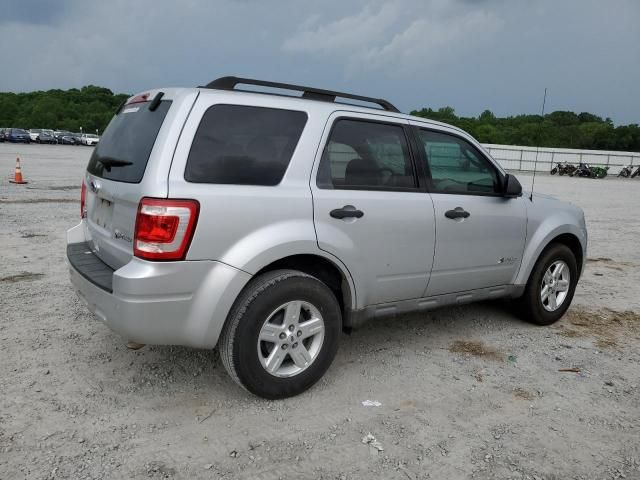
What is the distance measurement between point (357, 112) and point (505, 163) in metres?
48.3

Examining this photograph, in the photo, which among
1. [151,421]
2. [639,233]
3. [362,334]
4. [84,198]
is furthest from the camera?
[639,233]

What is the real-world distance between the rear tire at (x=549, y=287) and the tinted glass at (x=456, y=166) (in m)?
0.93

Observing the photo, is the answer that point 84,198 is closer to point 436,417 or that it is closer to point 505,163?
point 436,417

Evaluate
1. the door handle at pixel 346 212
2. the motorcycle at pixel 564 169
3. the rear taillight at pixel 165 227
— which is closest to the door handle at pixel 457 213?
the door handle at pixel 346 212

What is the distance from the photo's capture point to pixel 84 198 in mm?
4047

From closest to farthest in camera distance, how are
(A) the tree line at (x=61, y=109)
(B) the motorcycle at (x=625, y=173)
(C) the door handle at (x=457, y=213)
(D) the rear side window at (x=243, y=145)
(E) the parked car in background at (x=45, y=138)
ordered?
(D) the rear side window at (x=243, y=145) → (C) the door handle at (x=457, y=213) → (B) the motorcycle at (x=625, y=173) → (E) the parked car in background at (x=45, y=138) → (A) the tree line at (x=61, y=109)

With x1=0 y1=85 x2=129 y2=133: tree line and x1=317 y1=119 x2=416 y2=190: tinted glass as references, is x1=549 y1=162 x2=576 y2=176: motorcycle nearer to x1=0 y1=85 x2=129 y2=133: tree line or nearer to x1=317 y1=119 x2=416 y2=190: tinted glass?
x1=317 y1=119 x2=416 y2=190: tinted glass

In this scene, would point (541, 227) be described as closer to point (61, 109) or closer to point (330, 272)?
point (330, 272)

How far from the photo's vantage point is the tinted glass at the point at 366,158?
11.6 ft

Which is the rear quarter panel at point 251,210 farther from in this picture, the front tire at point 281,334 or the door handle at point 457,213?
the door handle at point 457,213

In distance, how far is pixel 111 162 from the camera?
3.39 metres

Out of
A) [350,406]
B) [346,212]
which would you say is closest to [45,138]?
[346,212]

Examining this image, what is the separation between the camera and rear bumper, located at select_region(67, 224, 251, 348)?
2.89m

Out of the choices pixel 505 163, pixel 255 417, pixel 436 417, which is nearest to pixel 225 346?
pixel 255 417
